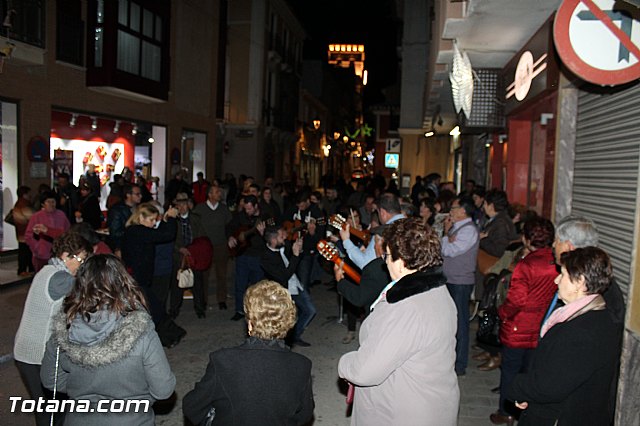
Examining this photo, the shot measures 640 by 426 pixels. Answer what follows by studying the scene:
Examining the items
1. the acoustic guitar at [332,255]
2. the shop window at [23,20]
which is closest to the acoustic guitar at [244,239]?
the acoustic guitar at [332,255]

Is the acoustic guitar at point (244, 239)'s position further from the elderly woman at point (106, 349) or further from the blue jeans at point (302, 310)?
the elderly woman at point (106, 349)

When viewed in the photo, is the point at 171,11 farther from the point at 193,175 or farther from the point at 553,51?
the point at 553,51

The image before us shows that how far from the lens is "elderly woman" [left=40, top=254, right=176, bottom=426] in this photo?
10.2ft

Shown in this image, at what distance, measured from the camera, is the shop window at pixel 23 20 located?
12500 millimetres

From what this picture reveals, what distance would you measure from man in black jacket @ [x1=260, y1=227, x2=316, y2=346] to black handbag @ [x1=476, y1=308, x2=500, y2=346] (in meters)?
2.52

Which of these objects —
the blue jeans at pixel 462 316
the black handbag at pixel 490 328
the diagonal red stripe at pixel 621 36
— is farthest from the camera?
the blue jeans at pixel 462 316

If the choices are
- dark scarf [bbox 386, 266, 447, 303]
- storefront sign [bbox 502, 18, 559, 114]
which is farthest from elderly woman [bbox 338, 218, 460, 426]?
storefront sign [bbox 502, 18, 559, 114]

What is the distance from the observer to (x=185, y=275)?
8562 mm

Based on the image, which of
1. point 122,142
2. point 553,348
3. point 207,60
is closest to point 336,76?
point 207,60

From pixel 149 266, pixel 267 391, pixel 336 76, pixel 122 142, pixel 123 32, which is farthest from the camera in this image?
pixel 336 76

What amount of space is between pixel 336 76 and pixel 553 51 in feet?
187

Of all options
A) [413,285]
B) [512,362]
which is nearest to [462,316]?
[512,362]

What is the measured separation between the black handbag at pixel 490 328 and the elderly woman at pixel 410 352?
278 centimetres

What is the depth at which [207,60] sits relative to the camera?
2402cm
